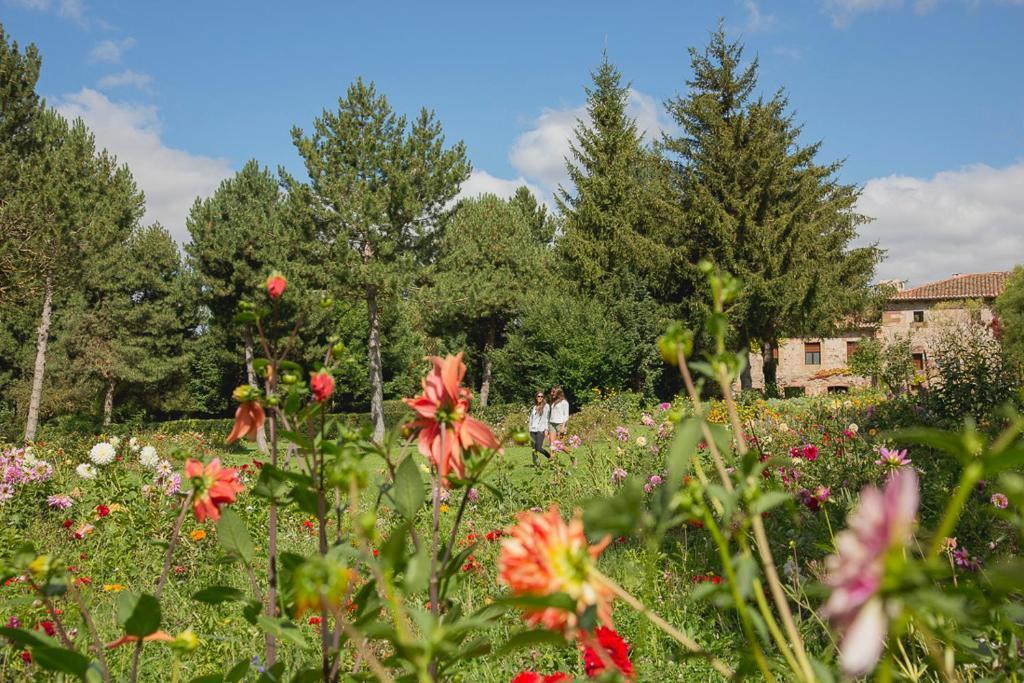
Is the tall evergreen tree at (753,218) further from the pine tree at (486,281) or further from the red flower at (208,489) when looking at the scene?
the red flower at (208,489)

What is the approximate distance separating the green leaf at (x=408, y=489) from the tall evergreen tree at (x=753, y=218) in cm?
1703

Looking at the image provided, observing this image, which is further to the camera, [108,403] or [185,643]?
[108,403]

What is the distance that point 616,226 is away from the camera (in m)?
21.2

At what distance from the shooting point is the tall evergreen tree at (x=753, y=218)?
694 inches

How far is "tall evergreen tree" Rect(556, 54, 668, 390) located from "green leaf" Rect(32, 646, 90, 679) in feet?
57.7

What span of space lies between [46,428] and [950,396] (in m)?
16.6

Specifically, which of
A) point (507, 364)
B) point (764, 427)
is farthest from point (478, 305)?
point (764, 427)

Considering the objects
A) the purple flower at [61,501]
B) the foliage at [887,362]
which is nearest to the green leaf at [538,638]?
the purple flower at [61,501]

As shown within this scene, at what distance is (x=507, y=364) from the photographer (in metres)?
19.5

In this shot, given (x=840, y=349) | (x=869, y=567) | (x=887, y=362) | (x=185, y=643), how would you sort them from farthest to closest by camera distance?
(x=840, y=349) → (x=887, y=362) → (x=185, y=643) → (x=869, y=567)

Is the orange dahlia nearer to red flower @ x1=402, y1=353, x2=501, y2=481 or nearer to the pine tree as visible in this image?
red flower @ x1=402, y1=353, x2=501, y2=481

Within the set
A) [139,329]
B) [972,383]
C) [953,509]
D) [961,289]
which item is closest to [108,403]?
[139,329]

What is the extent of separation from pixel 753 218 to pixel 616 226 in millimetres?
4345

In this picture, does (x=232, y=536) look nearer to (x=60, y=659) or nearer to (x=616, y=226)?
(x=60, y=659)
